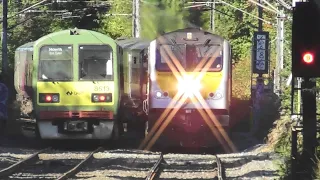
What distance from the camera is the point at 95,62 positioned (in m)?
19.1

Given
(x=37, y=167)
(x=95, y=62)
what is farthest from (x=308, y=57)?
(x=95, y=62)

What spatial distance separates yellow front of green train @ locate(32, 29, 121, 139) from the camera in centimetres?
1895

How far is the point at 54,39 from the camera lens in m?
19.2

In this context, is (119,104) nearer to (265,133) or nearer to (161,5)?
(265,133)

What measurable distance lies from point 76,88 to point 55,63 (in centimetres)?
81

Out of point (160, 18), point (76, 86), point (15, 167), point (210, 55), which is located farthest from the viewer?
point (160, 18)

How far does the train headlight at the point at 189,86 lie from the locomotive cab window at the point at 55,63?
9.02 feet

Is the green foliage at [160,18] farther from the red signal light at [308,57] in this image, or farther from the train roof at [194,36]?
the red signal light at [308,57]

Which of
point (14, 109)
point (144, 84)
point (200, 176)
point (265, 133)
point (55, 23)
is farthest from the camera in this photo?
point (55, 23)

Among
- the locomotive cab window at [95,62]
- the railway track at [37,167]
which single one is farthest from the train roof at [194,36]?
the railway track at [37,167]

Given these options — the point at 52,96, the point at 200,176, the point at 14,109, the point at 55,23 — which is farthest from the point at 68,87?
the point at 55,23

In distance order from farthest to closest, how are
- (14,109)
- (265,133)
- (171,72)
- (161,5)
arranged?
(161,5) → (14,109) → (265,133) → (171,72)

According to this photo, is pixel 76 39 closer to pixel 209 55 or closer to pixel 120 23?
pixel 209 55

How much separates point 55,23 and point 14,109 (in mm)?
22184
